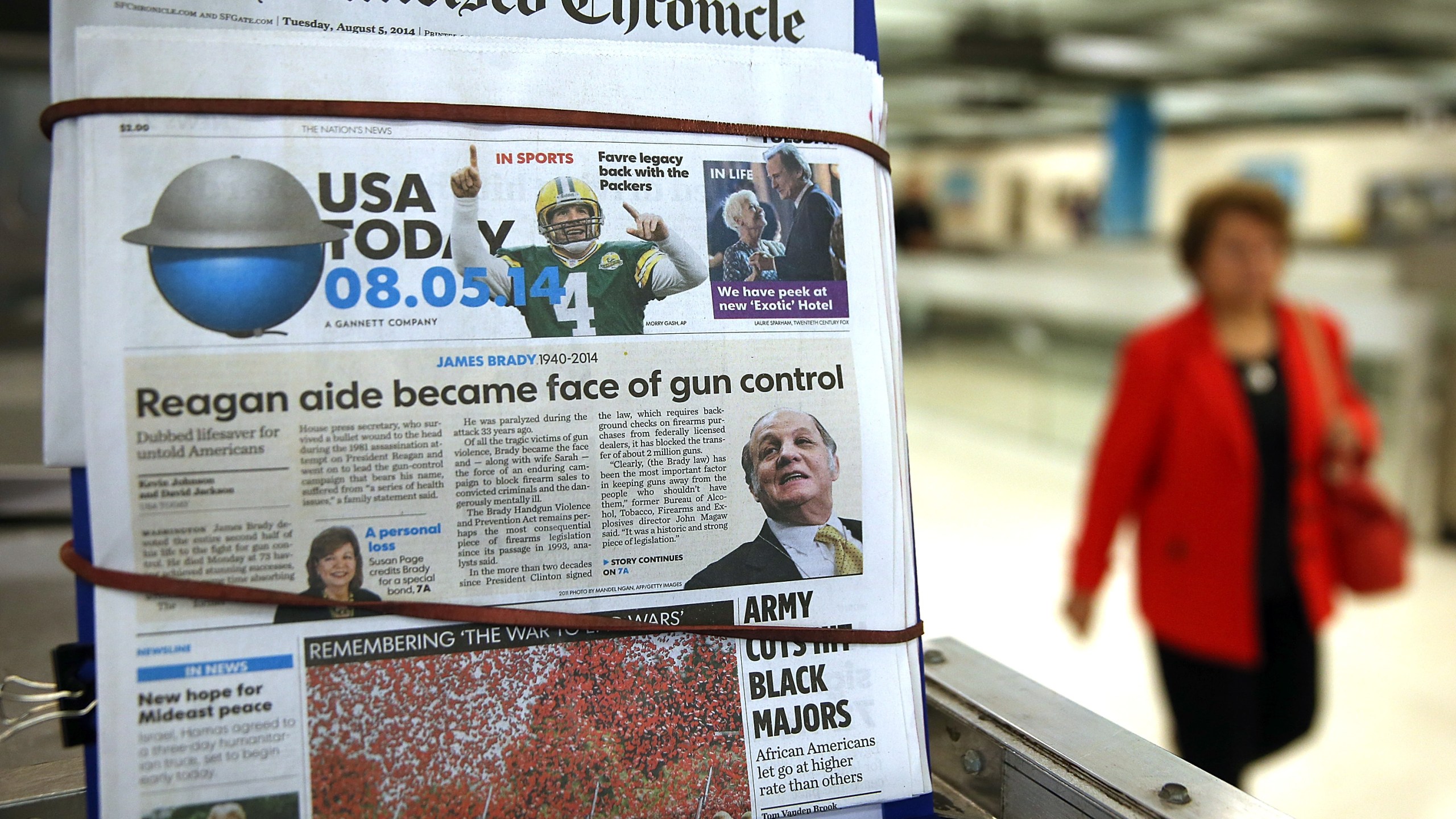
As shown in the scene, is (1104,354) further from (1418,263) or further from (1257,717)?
(1257,717)

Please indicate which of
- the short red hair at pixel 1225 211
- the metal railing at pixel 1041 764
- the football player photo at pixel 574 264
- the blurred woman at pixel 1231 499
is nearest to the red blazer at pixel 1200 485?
the blurred woman at pixel 1231 499

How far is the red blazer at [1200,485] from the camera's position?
4.88 feet

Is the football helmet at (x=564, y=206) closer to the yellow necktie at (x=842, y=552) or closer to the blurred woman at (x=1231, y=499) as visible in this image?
the yellow necktie at (x=842, y=552)

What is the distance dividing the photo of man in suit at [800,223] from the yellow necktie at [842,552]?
0.14 meters

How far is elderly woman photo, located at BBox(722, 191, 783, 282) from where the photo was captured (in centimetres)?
51

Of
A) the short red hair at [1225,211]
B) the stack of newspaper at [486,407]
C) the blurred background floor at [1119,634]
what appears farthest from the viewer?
the blurred background floor at [1119,634]

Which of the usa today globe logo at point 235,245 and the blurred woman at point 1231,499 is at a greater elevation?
the usa today globe logo at point 235,245

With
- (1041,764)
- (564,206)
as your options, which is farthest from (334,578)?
(1041,764)

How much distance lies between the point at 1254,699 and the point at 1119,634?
4.74 ft

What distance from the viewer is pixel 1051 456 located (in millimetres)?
5160

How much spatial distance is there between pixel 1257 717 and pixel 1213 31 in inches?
283

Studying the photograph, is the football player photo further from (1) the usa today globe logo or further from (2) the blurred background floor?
(2) the blurred background floor

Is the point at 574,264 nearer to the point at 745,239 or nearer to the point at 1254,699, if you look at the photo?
the point at 745,239

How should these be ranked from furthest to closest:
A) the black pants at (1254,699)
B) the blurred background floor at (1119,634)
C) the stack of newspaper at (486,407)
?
1. the blurred background floor at (1119,634)
2. the black pants at (1254,699)
3. the stack of newspaper at (486,407)
